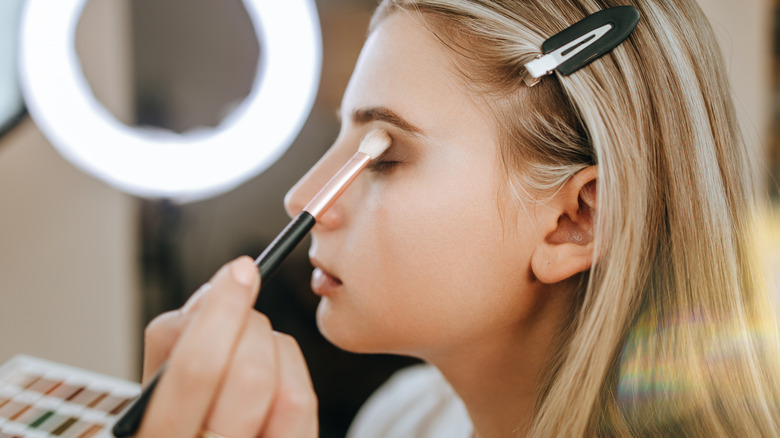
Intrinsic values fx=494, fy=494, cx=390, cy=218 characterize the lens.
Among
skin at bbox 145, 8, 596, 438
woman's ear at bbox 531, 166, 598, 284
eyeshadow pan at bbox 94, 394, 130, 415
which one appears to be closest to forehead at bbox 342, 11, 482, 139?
skin at bbox 145, 8, 596, 438

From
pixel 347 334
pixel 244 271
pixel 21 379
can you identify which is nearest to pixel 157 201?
pixel 21 379

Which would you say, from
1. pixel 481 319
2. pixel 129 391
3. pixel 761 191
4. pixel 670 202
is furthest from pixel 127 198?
pixel 761 191

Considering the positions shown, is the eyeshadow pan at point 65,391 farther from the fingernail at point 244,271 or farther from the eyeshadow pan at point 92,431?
the fingernail at point 244,271

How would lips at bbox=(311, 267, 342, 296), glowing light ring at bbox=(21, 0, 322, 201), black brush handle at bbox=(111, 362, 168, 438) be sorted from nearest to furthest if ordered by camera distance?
black brush handle at bbox=(111, 362, 168, 438), lips at bbox=(311, 267, 342, 296), glowing light ring at bbox=(21, 0, 322, 201)

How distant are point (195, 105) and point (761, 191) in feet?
3.85

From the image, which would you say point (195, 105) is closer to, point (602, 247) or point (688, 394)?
point (602, 247)

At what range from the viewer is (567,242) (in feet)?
1.64

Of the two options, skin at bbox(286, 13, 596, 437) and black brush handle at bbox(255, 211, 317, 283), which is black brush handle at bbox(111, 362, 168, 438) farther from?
skin at bbox(286, 13, 596, 437)

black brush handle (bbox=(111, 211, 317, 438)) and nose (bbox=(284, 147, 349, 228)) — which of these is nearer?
black brush handle (bbox=(111, 211, 317, 438))

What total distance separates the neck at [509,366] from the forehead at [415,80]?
0.23 meters

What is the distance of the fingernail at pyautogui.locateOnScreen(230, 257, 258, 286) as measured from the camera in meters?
0.34

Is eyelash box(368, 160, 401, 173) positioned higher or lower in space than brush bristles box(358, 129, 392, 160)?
lower

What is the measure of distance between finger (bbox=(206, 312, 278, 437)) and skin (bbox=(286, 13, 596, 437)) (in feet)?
0.59

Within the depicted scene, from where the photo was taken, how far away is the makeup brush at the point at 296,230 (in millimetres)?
309
